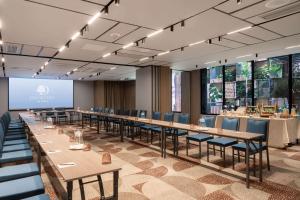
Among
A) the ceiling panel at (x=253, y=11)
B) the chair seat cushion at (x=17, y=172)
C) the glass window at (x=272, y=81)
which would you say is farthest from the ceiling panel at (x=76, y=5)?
the glass window at (x=272, y=81)

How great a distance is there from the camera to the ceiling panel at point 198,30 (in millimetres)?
3582

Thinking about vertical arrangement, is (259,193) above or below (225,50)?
below

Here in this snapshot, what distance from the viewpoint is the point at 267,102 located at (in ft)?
25.7

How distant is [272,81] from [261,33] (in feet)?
12.8

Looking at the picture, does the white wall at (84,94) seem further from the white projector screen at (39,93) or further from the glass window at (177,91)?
the glass window at (177,91)

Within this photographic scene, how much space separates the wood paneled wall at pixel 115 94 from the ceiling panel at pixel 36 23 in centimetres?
937

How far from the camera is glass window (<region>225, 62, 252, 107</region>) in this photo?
838 cm

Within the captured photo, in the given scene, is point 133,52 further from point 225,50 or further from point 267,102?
point 267,102

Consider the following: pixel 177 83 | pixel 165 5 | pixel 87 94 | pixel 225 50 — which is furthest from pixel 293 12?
pixel 87 94

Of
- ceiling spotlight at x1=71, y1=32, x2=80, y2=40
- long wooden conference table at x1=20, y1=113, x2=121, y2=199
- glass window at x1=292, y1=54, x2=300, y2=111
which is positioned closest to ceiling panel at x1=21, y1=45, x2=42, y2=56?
ceiling spotlight at x1=71, y1=32, x2=80, y2=40

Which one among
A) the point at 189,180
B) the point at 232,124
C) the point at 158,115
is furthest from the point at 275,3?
the point at 158,115

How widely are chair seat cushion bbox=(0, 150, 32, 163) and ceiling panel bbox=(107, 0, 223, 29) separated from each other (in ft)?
8.60

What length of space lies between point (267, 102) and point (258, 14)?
531 cm

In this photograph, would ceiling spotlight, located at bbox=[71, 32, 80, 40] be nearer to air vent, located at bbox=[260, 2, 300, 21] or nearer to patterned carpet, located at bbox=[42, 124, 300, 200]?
patterned carpet, located at bbox=[42, 124, 300, 200]
